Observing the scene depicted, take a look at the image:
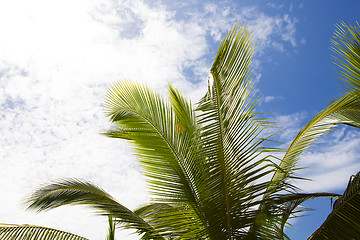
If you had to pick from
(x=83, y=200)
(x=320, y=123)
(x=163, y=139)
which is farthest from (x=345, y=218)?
(x=83, y=200)

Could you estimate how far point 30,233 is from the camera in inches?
161

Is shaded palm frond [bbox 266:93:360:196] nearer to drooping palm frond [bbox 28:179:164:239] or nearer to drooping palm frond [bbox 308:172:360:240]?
drooping palm frond [bbox 308:172:360:240]

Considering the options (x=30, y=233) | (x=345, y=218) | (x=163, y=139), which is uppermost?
(x=163, y=139)

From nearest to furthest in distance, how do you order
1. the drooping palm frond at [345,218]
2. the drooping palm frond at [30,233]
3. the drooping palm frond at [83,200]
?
the drooping palm frond at [345,218], the drooping palm frond at [30,233], the drooping palm frond at [83,200]

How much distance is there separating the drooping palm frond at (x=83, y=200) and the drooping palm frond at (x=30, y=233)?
0.43m

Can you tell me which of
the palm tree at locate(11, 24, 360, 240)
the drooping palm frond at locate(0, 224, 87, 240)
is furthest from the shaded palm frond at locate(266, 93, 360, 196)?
the drooping palm frond at locate(0, 224, 87, 240)

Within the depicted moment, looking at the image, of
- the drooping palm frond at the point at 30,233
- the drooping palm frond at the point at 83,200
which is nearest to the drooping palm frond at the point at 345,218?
the drooping palm frond at the point at 83,200

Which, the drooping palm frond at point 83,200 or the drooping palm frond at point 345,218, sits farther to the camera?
the drooping palm frond at point 83,200

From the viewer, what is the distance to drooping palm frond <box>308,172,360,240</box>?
3.47 meters

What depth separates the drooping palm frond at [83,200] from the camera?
441 centimetres

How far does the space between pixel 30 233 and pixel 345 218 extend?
3.58 m

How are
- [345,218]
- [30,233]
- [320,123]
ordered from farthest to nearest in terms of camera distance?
1. [320,123]
2. [30,233]
3. [345,218]

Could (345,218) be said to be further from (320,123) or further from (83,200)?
(83,200)

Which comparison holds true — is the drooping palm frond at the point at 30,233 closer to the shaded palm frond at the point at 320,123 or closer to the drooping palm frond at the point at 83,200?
the drooping palm frond at the point at 83,200
